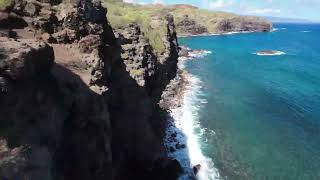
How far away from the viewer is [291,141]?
219ft

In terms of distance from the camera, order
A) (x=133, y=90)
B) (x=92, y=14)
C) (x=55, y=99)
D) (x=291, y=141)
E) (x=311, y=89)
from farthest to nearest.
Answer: (x=311, y=89) → (x=291, y=141) → (x=133, y=90) → (x=92, y=14) → (x=55, y=99)

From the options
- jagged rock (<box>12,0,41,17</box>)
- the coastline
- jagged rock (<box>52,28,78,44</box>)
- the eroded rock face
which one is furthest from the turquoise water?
jagged rock (<box>12,0,41,17</box>)

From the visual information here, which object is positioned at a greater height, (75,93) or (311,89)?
(75,93)

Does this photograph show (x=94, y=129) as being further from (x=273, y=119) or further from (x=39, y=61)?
(x=273, y=119)

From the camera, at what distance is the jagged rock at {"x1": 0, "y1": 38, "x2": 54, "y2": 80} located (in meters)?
22.9

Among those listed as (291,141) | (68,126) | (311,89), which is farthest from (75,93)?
(311,89)

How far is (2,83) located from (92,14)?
20.2 m

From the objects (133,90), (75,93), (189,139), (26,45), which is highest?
(26,45)

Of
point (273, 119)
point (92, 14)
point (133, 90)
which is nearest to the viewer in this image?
point (92, 14)

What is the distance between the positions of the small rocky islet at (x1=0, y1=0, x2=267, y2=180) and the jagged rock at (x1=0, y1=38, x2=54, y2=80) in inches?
2.1

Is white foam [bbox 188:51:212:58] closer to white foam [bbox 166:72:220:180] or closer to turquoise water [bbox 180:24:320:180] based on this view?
turquoise water [bbox 180:24:320:180]

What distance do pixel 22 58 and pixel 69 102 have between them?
6378 mm

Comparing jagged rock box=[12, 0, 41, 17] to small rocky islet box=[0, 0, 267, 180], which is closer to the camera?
small rocky islet box=[0, 0, 267, 180]

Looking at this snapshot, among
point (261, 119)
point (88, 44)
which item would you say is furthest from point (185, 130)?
point (88, 44)
